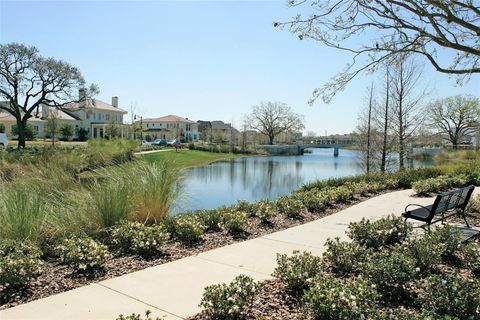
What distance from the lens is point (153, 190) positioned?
20.5 ft

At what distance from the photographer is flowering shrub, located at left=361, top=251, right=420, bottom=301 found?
3.58m

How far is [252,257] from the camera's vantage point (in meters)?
5.01

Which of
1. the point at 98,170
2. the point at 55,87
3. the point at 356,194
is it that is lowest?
the point at 356,194

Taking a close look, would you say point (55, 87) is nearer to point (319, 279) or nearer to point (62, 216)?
point (62, 216)

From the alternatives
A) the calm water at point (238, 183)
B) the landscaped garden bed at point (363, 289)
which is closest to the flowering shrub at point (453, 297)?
the landscaped garden bed at point (363, 289)

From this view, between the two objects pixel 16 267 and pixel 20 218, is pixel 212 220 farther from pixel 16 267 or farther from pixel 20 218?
pixel 16 267

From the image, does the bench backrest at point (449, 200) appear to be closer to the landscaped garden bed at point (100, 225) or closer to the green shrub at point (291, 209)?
the landscaped garden bed at point (100, 225)

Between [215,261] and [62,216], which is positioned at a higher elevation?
[62,216]

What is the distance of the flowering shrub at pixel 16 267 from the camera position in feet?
11.9

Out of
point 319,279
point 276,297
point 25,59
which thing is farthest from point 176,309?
point 25,59

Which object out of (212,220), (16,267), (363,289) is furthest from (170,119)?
(363,289)

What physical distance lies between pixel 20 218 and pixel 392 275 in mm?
4218

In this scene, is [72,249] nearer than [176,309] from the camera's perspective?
No

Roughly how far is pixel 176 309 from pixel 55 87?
42286mm
